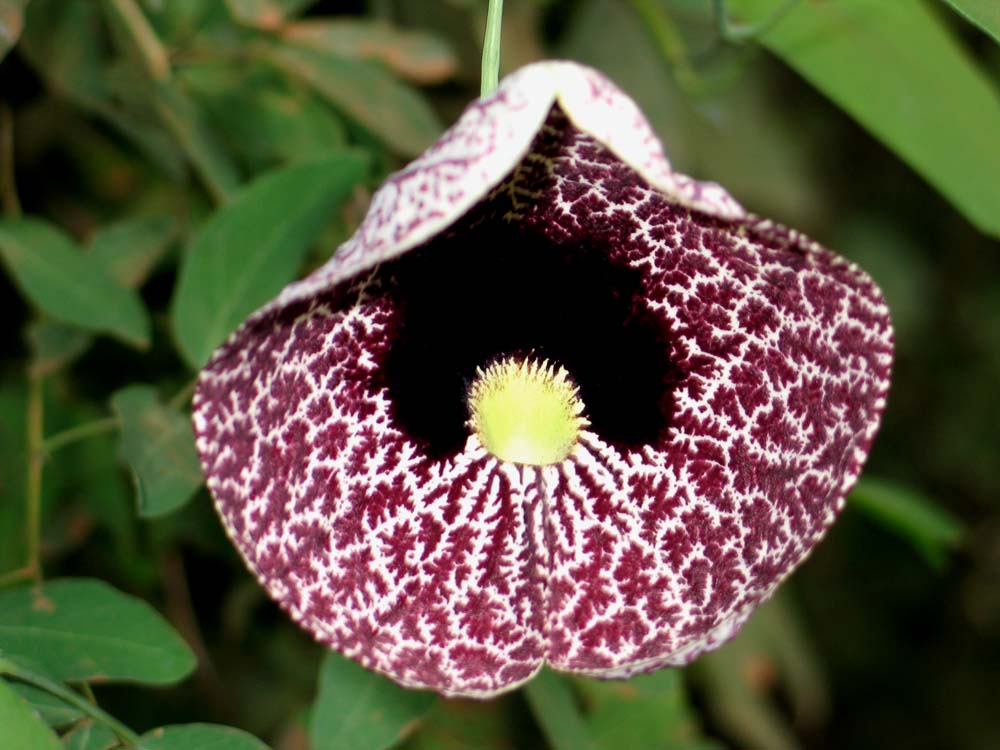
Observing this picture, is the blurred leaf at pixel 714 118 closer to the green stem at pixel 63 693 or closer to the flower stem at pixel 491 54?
the flower stem at pixel 491 54

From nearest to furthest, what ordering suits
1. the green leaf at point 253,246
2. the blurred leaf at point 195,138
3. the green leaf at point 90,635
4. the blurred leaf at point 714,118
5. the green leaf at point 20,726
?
the green leaf at point 20,726 < the green leaf at point 90,635 < the green leaf at point 253,246 < the blurred leaf at point 195,138 < the blurred leaf at point 714,118

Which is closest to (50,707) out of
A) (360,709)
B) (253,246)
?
(360,709)

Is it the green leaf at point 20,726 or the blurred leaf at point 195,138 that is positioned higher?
the blurred leaf at point 195,138

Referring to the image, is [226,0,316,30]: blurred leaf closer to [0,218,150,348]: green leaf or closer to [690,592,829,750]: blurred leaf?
[0,218,150,348]: green leaf

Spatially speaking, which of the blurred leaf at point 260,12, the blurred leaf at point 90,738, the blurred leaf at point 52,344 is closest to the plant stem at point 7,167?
the blurred leaf at point 52,344

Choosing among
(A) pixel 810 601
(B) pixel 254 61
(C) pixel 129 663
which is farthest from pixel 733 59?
(A) pixel 810 601

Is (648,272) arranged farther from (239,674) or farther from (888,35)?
(239,674)

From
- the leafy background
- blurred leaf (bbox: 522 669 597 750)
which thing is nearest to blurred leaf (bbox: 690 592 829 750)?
the leafy background

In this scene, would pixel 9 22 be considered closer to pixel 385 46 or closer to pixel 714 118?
pixel 385 46
